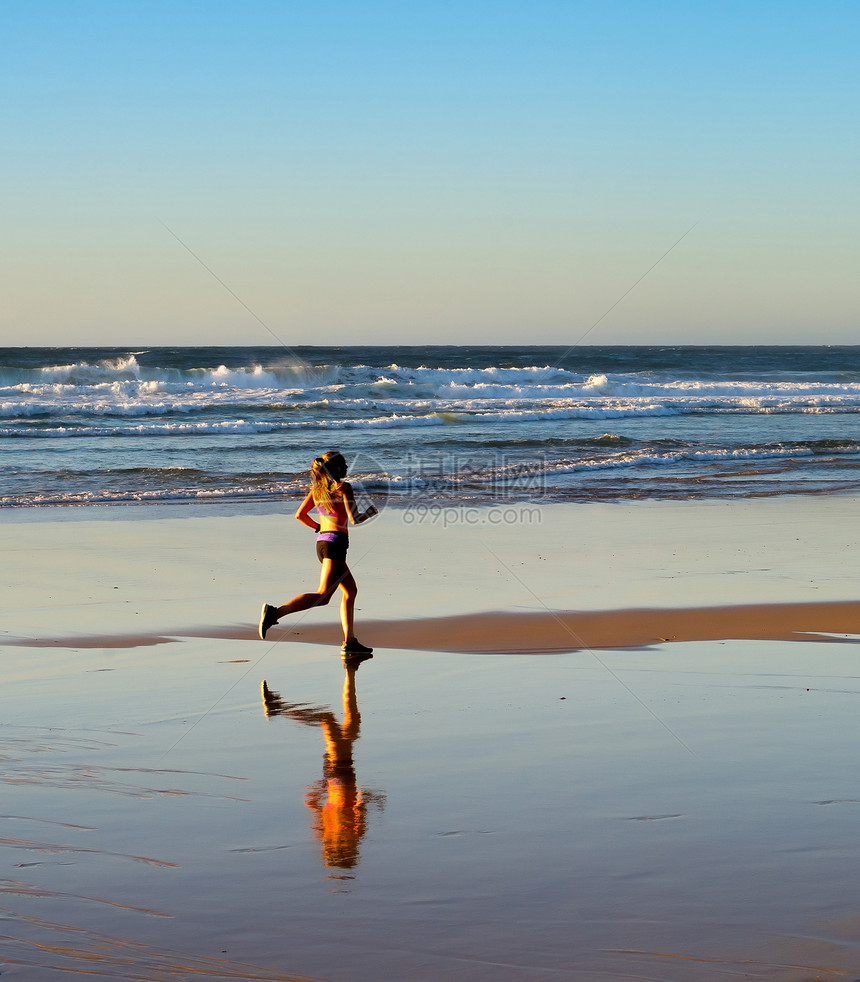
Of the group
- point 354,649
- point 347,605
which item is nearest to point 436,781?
point 354,649

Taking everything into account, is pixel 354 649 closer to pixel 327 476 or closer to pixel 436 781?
pixel 327 476

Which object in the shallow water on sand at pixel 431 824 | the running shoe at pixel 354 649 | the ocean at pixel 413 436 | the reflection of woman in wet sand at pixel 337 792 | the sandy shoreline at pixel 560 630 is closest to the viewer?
the shallow water on sand at pixel 431 824

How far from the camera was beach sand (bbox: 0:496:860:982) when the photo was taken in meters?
2.96

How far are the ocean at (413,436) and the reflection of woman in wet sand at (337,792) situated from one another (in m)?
8.73

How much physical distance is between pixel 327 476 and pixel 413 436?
58.6 feet

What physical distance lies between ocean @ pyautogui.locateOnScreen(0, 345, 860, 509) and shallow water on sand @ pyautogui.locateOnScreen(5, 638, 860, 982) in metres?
8.81

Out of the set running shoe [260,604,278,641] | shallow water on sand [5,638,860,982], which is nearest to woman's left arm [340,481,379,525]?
running shoe [260,604,278,641]

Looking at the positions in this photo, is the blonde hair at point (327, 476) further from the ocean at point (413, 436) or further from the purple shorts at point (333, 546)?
the ocean at point (413, 436)

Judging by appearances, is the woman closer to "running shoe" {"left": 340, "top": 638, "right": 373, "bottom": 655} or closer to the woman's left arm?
the woman's left arm

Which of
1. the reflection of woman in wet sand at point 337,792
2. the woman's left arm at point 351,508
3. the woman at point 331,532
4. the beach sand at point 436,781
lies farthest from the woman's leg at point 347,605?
the reflection of woman in wet sand at point 337,792

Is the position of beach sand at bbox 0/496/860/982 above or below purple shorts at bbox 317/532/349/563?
below

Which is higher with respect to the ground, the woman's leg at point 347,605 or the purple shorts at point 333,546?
the purple shorts at point 333,546

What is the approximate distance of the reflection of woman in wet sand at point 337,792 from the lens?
3.63 m

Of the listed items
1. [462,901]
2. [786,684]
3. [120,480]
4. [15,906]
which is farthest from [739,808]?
[120,480]
